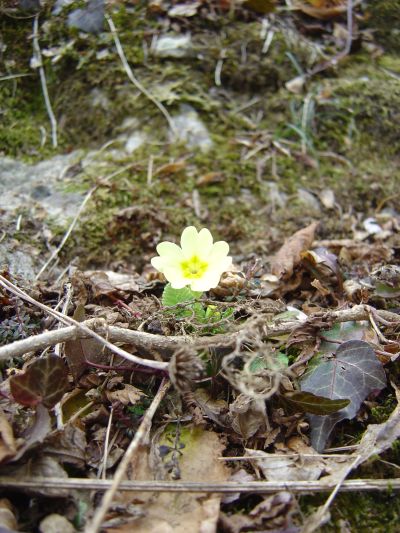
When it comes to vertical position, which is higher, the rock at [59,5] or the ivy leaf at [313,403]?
the rock at [59,5]

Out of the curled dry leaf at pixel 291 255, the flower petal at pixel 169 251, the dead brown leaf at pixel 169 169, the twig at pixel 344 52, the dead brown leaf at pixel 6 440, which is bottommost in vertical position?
the dead brown leaf at pixel 169 169

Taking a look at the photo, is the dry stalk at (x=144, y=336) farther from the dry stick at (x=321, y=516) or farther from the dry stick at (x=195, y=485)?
the dry stick at (x=321, y=516)

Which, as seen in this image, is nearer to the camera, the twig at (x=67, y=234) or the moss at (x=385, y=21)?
the twig at (x=67, y=234)

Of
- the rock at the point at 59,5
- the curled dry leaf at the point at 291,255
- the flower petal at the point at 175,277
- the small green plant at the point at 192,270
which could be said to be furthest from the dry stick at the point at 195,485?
the rock at the point at 59,5

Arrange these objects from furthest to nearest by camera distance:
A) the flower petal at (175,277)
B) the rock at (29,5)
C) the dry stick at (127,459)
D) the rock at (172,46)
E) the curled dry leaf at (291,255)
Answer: the rock at (172,46), the rock at (29,5), the curled dry leaf at (291,255), the flower petal at (175,277), the dry stick at (127,459)

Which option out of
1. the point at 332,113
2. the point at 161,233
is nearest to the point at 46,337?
the point at 161,233

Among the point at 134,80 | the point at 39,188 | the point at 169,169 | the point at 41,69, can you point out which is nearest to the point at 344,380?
the point at 169,169

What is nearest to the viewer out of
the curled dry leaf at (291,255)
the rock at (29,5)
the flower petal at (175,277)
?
the flower petal at (175,277)
